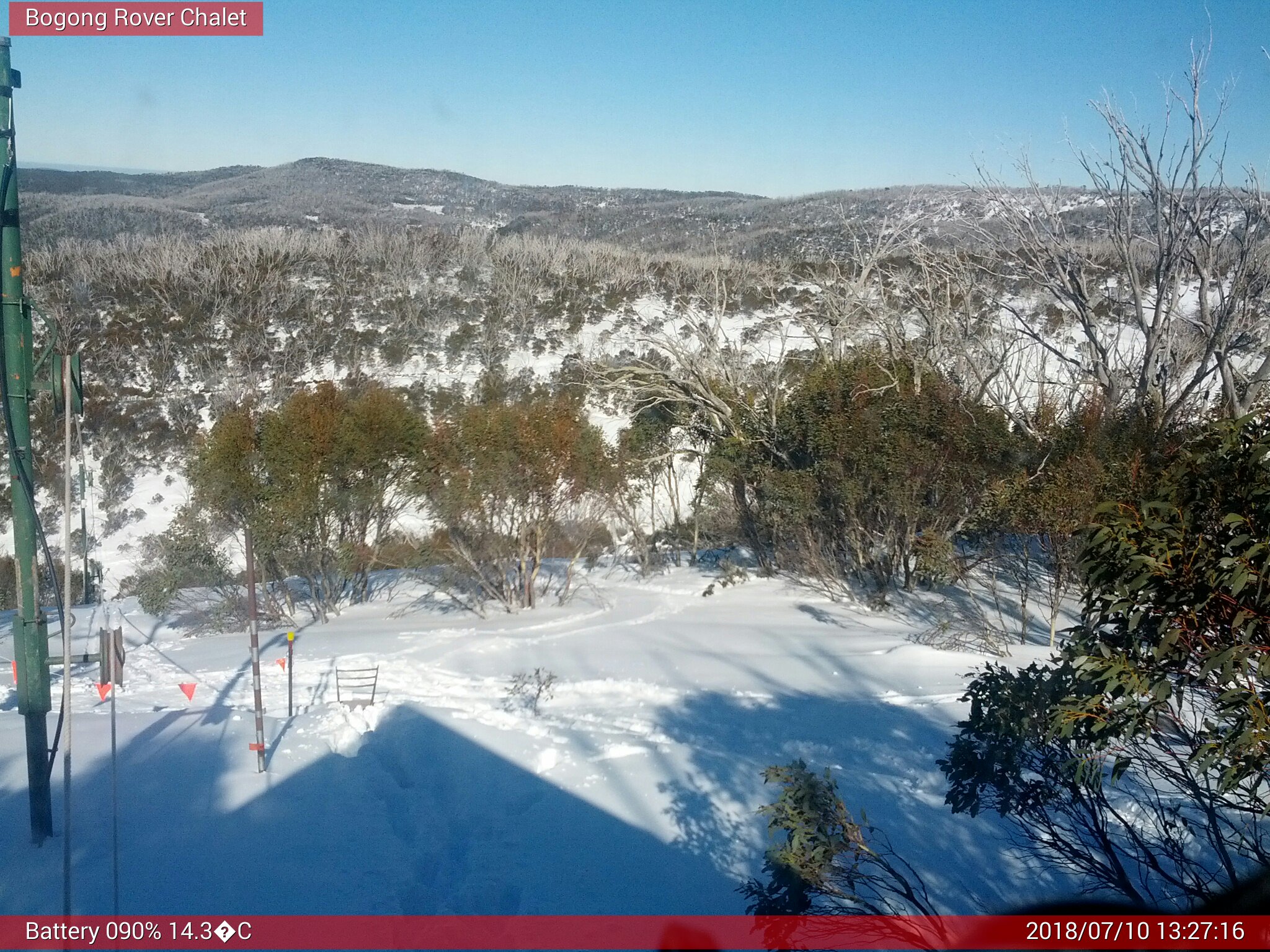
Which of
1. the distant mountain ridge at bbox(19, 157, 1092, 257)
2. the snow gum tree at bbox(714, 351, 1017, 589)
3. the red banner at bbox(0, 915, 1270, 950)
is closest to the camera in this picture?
the red banner at bbox(0, 915, 1270, 950)

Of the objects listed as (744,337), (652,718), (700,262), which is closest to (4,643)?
(652,718)

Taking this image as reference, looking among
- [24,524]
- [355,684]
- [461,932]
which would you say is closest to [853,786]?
[461,932]

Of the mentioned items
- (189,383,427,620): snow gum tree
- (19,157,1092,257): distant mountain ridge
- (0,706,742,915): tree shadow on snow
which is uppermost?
(19,157,1092,257): distant mountain ridge

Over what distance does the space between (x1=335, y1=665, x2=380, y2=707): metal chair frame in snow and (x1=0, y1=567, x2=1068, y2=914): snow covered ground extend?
0.16 meters

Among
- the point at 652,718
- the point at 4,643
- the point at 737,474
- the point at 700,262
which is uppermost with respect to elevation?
the point at 700,262

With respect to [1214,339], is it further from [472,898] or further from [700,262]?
[700,262]

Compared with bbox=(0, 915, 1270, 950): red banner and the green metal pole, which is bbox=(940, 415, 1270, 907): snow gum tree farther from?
the green metal pole

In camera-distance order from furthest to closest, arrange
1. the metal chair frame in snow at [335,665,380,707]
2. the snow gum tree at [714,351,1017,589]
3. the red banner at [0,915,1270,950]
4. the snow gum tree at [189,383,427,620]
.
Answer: the snow gum tree at [189,383,427,620] < the snow gum tree at [714,351,1017,589] < the metal chair frame in snow at [335,665,380,707] < the red banner at [0,915,1270,950]

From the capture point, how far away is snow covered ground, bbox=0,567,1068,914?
18.4 ft

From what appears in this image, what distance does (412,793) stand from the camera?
7.27 m

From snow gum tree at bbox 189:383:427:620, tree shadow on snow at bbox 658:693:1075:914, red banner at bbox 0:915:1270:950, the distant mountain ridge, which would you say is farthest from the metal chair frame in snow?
the distant mountain ridge

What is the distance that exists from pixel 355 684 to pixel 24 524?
15.7 ft

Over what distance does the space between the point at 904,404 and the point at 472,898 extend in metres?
8.88

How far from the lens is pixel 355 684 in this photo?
9.90 metres
